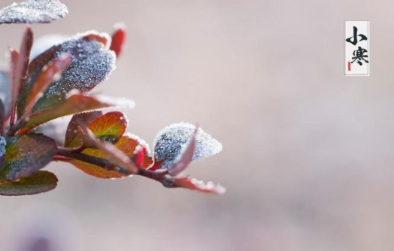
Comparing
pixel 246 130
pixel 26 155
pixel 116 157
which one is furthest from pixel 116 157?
pixel 246 130

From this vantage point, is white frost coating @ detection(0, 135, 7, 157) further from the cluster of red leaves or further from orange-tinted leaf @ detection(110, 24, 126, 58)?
orange-tinted leaf @ detection(110, 24, 126, 58)

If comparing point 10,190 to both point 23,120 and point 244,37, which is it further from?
point 244,37

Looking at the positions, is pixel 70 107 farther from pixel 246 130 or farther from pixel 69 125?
pixel 246 130

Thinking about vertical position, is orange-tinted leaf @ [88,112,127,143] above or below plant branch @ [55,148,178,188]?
above

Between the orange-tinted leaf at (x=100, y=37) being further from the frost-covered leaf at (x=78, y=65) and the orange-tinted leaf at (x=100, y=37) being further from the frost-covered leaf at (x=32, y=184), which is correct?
the frost-covered leaf at (x=32, y=184)

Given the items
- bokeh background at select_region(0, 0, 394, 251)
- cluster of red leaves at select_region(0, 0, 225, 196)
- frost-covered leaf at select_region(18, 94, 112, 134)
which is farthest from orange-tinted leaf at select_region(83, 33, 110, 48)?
bokeh background at select_region(0, 0, 394, 251)

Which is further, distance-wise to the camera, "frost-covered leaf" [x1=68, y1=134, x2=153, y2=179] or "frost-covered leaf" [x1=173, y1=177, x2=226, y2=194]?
"frost-covered leaf" [x1=68, y1=134, x2=153, y2=179]

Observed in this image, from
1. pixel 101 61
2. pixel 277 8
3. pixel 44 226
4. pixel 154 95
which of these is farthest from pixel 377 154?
pixel 101 61
